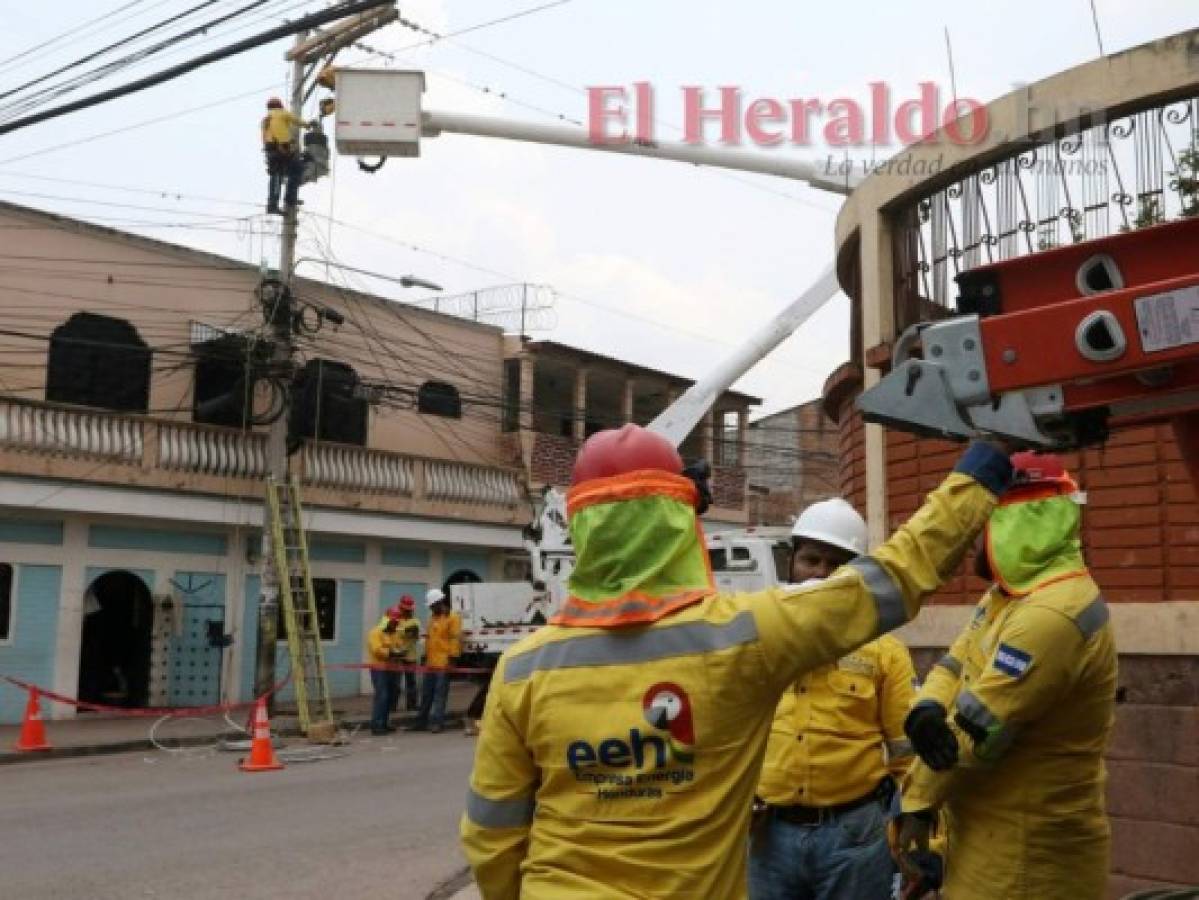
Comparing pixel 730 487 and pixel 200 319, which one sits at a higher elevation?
pixel 200 319

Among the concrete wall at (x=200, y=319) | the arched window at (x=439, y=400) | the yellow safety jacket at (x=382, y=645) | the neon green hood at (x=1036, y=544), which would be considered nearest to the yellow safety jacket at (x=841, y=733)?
the neon green hood at (x=1036, y=544)

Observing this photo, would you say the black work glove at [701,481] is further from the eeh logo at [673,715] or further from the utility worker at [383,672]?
the utility worker at [383,672]

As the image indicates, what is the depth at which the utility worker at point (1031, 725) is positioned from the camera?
3.19 metres

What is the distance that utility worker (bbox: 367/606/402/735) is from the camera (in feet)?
49.8

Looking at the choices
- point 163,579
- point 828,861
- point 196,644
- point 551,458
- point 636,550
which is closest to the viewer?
point 636,550

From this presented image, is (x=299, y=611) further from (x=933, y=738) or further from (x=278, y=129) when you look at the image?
(x=933, y=738)

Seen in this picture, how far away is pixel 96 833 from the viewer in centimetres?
851

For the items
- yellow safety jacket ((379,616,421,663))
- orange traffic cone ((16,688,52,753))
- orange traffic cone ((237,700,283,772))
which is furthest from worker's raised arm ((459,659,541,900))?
yellow safety jacket ((379,616,421,663))

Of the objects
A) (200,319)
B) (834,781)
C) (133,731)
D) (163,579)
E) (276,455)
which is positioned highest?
(200,319)

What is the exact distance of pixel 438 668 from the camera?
15.6 meters

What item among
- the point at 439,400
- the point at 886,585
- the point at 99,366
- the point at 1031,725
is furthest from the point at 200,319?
the point at 886,585

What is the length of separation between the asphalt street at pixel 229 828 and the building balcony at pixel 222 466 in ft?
15.4

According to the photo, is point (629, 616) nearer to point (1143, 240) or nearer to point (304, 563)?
point (1143, 240)

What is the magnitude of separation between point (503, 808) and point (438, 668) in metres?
13.3
